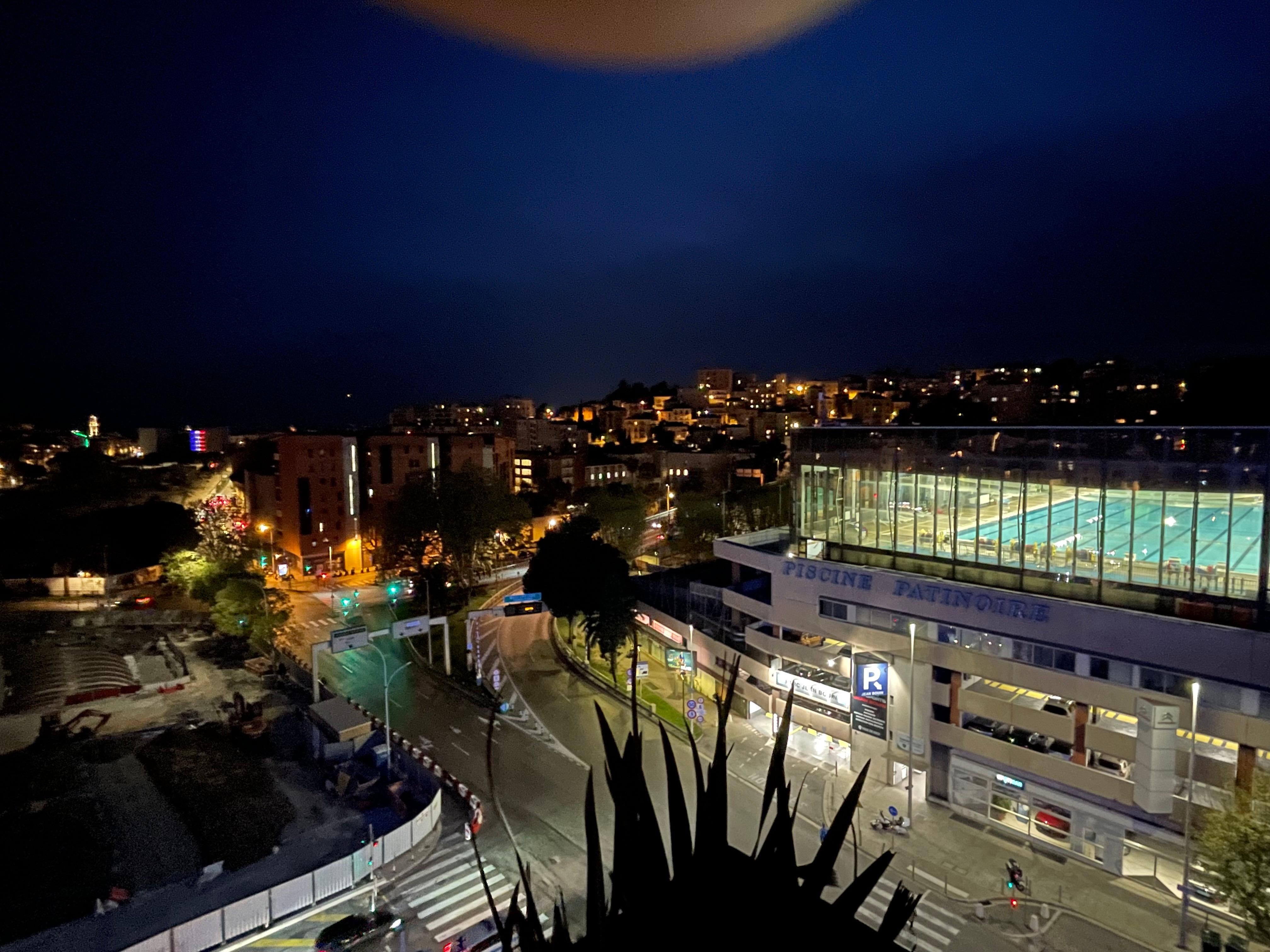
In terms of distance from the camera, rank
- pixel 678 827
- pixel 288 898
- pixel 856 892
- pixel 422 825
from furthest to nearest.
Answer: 1. pixel 422 825
2. pixel 288 898
3. pixel 678 827
4. pixel 856 892

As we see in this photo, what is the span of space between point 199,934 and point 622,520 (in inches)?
1573

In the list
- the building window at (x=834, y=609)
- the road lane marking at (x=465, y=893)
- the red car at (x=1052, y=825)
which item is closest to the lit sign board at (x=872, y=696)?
the building window at (x=834, y=609)

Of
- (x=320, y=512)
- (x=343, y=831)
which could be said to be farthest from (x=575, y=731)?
(x=320, y=512)

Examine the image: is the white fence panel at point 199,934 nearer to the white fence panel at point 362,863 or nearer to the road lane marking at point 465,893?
the white fence panel at point 362,863

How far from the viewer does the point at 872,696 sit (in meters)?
23.4

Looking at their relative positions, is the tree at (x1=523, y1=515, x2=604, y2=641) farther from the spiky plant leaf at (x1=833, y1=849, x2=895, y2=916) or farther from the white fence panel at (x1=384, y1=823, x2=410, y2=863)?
the spiky plant leaf at (x1=833, y1=849, x2=895, y2=916)

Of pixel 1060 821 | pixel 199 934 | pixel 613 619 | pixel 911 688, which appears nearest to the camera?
pixel 199 934

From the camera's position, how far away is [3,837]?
21.2 m

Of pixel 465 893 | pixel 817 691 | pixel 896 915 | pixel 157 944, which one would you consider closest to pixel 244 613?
pixel 157 944

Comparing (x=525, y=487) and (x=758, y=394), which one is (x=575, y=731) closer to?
(x=525, y=487)

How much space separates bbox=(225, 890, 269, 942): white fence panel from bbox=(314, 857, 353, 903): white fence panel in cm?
116

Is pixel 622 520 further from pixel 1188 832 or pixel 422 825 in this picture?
pixel 1188 832

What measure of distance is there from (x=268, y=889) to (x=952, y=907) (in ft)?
56.3

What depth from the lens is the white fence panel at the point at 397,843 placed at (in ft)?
63.7
